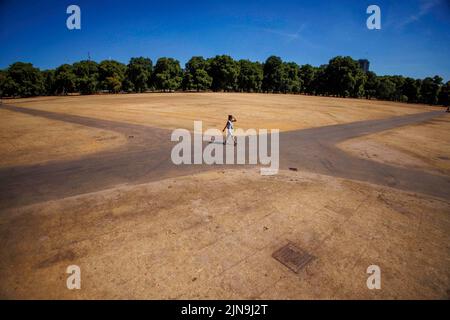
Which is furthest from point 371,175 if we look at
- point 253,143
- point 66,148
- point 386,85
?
point 386,85

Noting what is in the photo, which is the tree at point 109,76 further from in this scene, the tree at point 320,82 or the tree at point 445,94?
the tree at point 445,94

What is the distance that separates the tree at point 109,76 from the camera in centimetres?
8838

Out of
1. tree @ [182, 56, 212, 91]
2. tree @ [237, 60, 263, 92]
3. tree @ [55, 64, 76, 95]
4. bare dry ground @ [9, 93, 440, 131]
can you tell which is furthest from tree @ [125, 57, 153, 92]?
bare dry ground @ [9, 93, 440, 131]

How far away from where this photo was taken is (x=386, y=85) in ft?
340

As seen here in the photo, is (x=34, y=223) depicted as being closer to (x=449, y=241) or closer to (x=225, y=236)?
(x=225, y=236)

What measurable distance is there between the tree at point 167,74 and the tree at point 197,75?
3.97 meters

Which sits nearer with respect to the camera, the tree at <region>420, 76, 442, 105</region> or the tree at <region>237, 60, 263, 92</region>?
the tree at <region>420, 76, 442, 105</region>

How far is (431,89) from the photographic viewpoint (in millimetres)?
98375

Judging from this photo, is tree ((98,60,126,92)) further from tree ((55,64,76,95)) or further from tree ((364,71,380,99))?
tree ((364,71,380,99))

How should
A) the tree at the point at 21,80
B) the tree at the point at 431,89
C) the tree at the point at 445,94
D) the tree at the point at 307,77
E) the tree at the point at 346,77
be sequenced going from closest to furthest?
1. the tree at the point at 21,80
2. the tree at the point at 445,94
3. the tree at the point at 346,77
4. the tree at the point at 431,89
5. the tree at the point at 307,77

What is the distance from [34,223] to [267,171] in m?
8.15

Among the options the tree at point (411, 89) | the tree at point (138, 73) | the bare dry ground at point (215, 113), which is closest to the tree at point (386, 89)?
the tree at point (411, 89)

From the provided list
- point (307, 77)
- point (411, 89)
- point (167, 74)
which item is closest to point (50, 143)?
point (167, 74)

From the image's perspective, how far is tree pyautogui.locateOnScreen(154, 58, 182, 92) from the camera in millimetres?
92181
